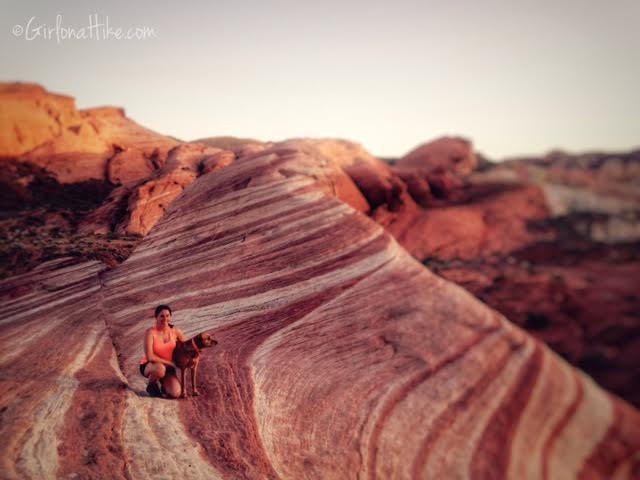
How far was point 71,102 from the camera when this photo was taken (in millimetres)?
15125

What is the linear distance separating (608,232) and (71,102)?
2065 cm

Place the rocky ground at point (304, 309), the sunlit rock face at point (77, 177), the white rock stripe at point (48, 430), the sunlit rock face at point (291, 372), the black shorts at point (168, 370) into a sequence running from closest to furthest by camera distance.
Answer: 1. the white rock stripe at point (48, 430)
2. the sunlit rock face at point (291, 372)
3. the rocky ground at point (304, 309)
4. the black shorts at point (168, 370)
5. the sunlit rock face at point (77, 177)

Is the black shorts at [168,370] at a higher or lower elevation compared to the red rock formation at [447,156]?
lower

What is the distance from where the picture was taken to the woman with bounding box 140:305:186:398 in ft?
20.8

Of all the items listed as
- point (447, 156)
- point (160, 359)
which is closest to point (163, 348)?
point (160, 359)

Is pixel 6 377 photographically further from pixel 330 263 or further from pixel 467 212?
pixel 467 212

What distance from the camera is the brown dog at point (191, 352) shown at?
636 cm

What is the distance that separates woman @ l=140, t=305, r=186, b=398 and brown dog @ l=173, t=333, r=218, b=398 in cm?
14

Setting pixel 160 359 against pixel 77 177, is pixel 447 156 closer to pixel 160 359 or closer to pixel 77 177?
pixel 160 359

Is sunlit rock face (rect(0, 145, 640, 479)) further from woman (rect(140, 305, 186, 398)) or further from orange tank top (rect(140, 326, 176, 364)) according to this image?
orange tank top (rect(140, 326, 176, 364))

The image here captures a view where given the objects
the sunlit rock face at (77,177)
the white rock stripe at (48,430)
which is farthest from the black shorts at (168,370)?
the sunlit rock face at (77,177)

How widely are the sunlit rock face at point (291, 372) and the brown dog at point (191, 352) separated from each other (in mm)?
617

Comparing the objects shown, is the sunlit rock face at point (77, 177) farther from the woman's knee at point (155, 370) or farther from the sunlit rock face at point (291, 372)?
the woman's knee at point (155, 370)

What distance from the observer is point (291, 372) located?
695 cm
